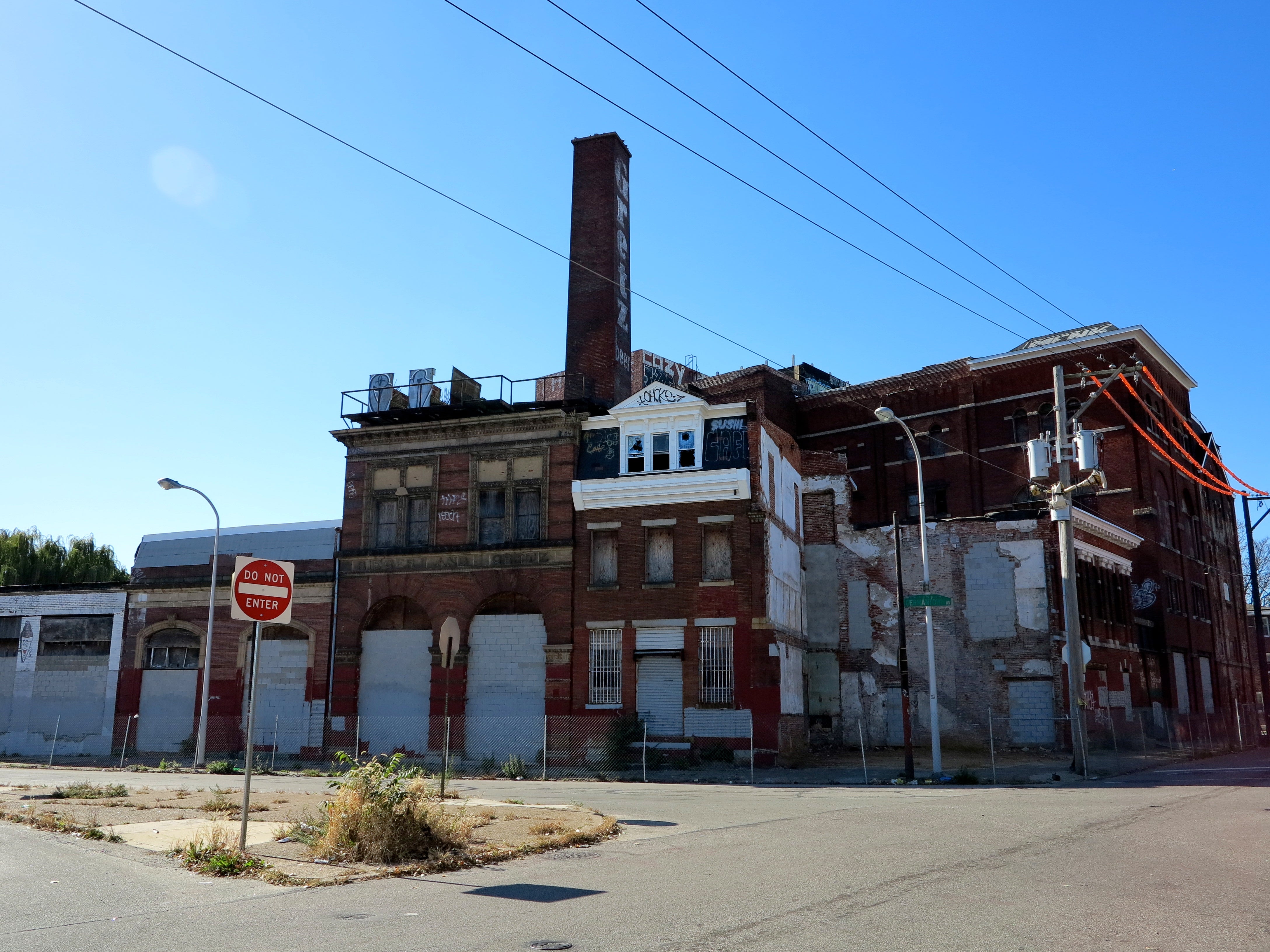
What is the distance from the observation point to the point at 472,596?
35.2m

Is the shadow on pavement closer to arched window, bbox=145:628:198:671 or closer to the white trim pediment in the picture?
the white trim pediment

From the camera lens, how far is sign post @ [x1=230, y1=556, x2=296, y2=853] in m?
11.6

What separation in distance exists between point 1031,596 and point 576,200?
941 inches

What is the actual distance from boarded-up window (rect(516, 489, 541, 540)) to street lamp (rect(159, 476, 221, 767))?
983cm

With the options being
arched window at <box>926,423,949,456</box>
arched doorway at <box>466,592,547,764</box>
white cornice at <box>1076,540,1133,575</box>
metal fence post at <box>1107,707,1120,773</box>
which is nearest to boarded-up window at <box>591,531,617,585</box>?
arched doorway at <box>466,592,547,764</box>

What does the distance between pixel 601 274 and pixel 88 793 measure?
1076 inches

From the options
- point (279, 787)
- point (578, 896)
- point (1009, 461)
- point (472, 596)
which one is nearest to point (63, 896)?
point (578, 896)

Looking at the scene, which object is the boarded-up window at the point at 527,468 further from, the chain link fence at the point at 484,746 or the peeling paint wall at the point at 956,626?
the peeling paint wall at the point at 956,626

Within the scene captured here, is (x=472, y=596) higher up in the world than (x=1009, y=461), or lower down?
lower down

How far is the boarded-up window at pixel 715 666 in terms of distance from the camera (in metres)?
31.6

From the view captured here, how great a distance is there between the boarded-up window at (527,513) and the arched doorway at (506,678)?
213cm

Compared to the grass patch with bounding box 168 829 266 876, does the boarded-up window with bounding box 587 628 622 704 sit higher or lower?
higher

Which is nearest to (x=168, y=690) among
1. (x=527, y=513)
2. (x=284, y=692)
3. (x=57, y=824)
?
(x=284, y=692)

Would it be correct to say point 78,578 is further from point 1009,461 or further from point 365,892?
point 365,892
